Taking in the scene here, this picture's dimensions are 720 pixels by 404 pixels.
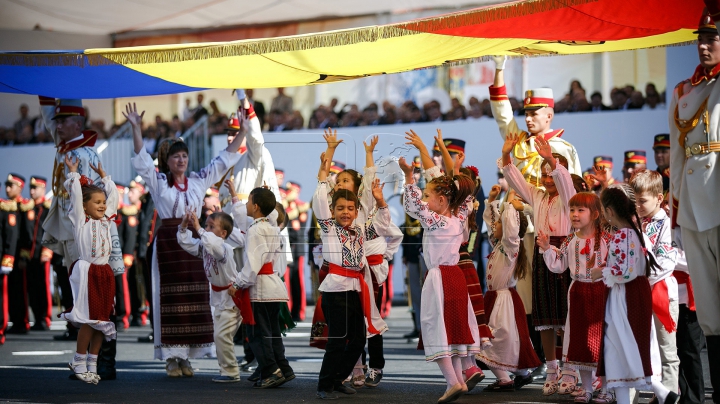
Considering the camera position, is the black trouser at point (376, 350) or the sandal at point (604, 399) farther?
the black trouser at point (376, 350)

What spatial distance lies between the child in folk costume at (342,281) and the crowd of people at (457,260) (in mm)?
12

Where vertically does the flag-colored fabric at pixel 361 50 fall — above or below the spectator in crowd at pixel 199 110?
below

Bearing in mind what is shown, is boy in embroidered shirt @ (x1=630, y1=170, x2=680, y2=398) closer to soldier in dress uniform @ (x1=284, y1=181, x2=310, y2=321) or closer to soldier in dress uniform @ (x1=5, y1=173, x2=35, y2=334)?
soldier in dress uniform @ (x1=284, y1=181, x2=310, y2=321)

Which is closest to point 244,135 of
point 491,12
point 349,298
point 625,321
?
point 349,298

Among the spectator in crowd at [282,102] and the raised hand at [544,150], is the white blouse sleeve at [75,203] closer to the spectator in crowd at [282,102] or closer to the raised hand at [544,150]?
the raised hand at [544,150]

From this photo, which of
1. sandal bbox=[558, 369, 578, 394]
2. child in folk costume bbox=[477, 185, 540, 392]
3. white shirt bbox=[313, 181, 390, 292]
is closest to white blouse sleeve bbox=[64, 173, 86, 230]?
white shirt bbox=[313, 181, 390, 292]

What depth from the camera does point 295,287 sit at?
1253cm

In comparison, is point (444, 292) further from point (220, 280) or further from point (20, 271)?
point (20, 271)

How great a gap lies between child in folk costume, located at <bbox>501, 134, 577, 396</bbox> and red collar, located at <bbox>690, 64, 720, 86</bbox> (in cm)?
131

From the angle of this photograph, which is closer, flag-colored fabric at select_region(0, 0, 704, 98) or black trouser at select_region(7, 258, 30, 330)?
flag-colored fabric at select_region(0, 0, 704, 98)

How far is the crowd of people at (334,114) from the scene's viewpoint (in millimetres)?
12000

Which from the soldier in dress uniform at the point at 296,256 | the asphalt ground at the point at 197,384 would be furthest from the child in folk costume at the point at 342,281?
the soldier in dress uniform at the point at 296,256

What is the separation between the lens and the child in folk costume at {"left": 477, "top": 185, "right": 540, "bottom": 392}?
639 cm

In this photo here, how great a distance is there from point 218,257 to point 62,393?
1458mm
